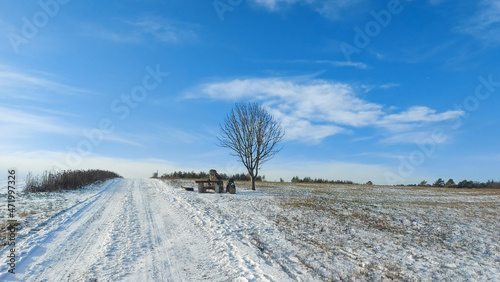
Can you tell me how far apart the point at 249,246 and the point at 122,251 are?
10.1 feet

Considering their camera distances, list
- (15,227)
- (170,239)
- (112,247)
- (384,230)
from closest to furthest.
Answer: (112,247), (170,239), (15,227), (384,230)

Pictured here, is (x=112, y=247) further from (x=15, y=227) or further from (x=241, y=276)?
(x=15, y=227)

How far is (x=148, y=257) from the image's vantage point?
651 cm

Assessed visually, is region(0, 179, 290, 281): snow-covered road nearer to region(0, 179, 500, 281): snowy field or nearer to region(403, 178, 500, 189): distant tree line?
region(0, 179, 500, 281): snowy field

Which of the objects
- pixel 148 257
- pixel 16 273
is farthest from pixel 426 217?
pixel 16 273

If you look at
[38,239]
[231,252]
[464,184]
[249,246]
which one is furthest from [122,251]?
[464,184]

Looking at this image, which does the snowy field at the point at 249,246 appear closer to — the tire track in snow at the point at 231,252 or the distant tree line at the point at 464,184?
the tire track in snow at the point at 231,252

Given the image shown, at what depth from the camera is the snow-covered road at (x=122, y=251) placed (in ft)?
18.1

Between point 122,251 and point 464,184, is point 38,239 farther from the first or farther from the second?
point 464,184

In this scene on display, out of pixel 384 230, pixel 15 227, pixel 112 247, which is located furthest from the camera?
pixel 384 230

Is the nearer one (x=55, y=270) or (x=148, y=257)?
(x=55, y=270)

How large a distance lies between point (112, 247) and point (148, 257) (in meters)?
1.28

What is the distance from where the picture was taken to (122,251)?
6.83 metres

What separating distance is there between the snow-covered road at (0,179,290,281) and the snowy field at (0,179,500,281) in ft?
0.07
